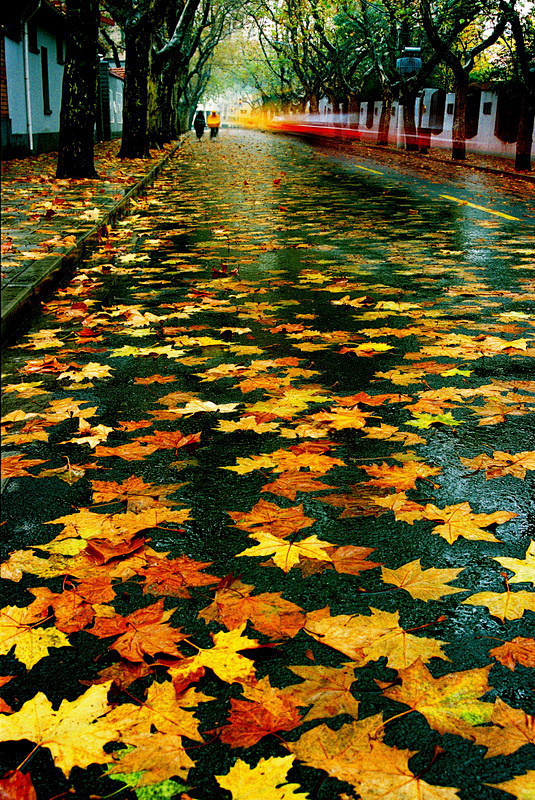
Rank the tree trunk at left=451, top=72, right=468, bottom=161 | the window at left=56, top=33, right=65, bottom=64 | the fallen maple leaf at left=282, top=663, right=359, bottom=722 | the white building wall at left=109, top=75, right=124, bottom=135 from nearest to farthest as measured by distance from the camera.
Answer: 1. the fallen maple leaf at left=282, top=663, right=359, bottom=722
2. the tree trunk at left=451, top=72, right=468, bottom=161
3. the window at left=56, top=33, right=65, bottom=64
4. the white building wall at left=109, top=75, right=124, bottom=135

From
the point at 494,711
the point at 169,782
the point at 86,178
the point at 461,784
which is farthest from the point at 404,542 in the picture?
the point at 86,178

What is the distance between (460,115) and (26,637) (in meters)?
24.9

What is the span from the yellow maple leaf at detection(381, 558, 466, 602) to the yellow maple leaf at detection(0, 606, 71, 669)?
0.95 meters

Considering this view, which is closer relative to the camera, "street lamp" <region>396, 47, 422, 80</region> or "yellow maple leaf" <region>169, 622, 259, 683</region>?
"yellow maple leaf" <region>169, 622, 259, 683</region>

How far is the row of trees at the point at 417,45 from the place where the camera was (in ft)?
73.8

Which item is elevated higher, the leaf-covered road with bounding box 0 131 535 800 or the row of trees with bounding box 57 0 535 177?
the row of trees with bounding box 57 0 535 177

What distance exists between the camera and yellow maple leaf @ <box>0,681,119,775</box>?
1.74m

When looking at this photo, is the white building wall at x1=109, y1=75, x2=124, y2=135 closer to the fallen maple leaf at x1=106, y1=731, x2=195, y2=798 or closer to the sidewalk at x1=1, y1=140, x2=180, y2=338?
the sidewalk at x1=1, y1=140, x2=180, y2=338

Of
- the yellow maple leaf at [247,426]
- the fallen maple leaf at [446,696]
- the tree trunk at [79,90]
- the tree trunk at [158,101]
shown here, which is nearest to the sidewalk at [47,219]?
the tree trunk at [79,90]

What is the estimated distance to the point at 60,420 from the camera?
3777mm

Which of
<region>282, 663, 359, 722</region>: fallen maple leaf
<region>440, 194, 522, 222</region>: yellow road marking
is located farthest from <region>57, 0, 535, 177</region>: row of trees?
<region>282, 663, 359, 722</region>: fallen maple leaf

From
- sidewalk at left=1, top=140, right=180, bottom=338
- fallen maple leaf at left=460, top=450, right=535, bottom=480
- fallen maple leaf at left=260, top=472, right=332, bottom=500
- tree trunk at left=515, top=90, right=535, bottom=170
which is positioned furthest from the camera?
tree trunk at left=515, top=90, right=535, bottom=170

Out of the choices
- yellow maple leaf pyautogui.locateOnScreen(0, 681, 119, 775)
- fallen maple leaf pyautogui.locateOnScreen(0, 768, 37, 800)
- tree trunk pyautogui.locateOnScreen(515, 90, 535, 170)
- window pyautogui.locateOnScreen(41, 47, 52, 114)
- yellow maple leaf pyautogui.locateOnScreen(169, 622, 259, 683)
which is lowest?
fallen maple leaf pyautogui.locateOnScreen(0, 768, 37, 800)

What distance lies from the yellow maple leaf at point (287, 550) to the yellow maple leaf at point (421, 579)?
0.71 feet
